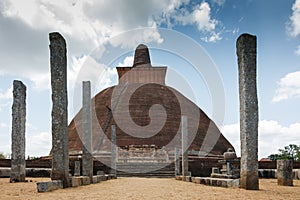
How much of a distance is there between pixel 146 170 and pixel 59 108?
50.9ft

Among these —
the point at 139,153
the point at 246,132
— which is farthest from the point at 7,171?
the point at 139,153

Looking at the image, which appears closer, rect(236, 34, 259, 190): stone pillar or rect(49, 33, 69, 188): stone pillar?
rect(236, 34, 259, 190): stone pillar

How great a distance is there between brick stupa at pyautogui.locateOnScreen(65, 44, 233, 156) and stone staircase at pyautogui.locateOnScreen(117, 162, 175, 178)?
8818 mm

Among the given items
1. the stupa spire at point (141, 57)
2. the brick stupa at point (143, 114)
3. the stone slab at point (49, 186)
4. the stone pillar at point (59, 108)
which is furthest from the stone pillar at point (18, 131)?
the stupa spire at point (141, 57)

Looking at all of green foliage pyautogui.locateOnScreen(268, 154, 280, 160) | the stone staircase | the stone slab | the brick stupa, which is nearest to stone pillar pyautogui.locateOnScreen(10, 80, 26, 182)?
the stone slab

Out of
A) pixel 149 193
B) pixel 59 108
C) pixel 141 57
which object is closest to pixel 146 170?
pixel 59 108

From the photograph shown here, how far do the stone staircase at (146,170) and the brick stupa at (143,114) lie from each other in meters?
8.82

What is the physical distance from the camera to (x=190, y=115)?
40.8m

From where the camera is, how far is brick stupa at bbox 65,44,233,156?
35938 millimetres

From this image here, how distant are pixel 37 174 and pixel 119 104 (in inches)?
853

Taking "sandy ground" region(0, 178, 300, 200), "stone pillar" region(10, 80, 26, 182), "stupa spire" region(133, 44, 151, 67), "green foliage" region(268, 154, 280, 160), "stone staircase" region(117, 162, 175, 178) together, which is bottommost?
"green foliage" region(268, 154, 280, 160)

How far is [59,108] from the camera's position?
31.2 ft

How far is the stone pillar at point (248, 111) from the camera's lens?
8.84 m

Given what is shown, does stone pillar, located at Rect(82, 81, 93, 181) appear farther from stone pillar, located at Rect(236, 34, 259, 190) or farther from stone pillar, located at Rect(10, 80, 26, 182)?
stone pillar, located at Rect(236, 34, 259, 190)
